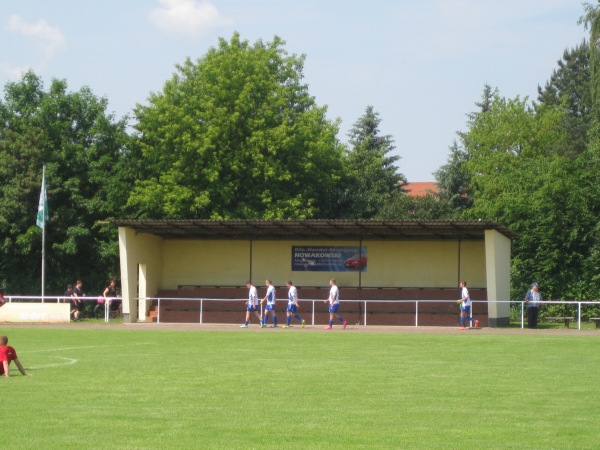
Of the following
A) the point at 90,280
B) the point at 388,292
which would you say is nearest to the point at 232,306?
the point at 388,292

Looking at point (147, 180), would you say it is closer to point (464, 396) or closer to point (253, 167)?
point (253, 167)

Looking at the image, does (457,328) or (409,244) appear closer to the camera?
(457,328)

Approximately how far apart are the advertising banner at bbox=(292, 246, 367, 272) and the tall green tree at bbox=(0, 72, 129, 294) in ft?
42.6

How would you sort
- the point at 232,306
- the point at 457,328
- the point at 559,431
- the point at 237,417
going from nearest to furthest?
the point at 559,431, the point at 237,417, the point at 457,328, the point at 232,306

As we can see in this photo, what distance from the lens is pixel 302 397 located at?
47.1ft

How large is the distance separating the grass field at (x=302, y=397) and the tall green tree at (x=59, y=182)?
2807 centimetres

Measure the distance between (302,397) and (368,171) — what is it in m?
53.3

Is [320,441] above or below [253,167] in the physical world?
below

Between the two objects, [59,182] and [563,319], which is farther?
[59,182]

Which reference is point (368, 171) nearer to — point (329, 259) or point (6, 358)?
point (329, 259)

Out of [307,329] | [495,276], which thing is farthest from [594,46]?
[307,329]

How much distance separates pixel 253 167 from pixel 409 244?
15731mm

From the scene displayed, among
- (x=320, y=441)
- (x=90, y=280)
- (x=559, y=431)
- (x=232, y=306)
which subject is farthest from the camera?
(x=90, y=280)

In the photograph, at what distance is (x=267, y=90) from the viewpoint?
5969 centimetres
